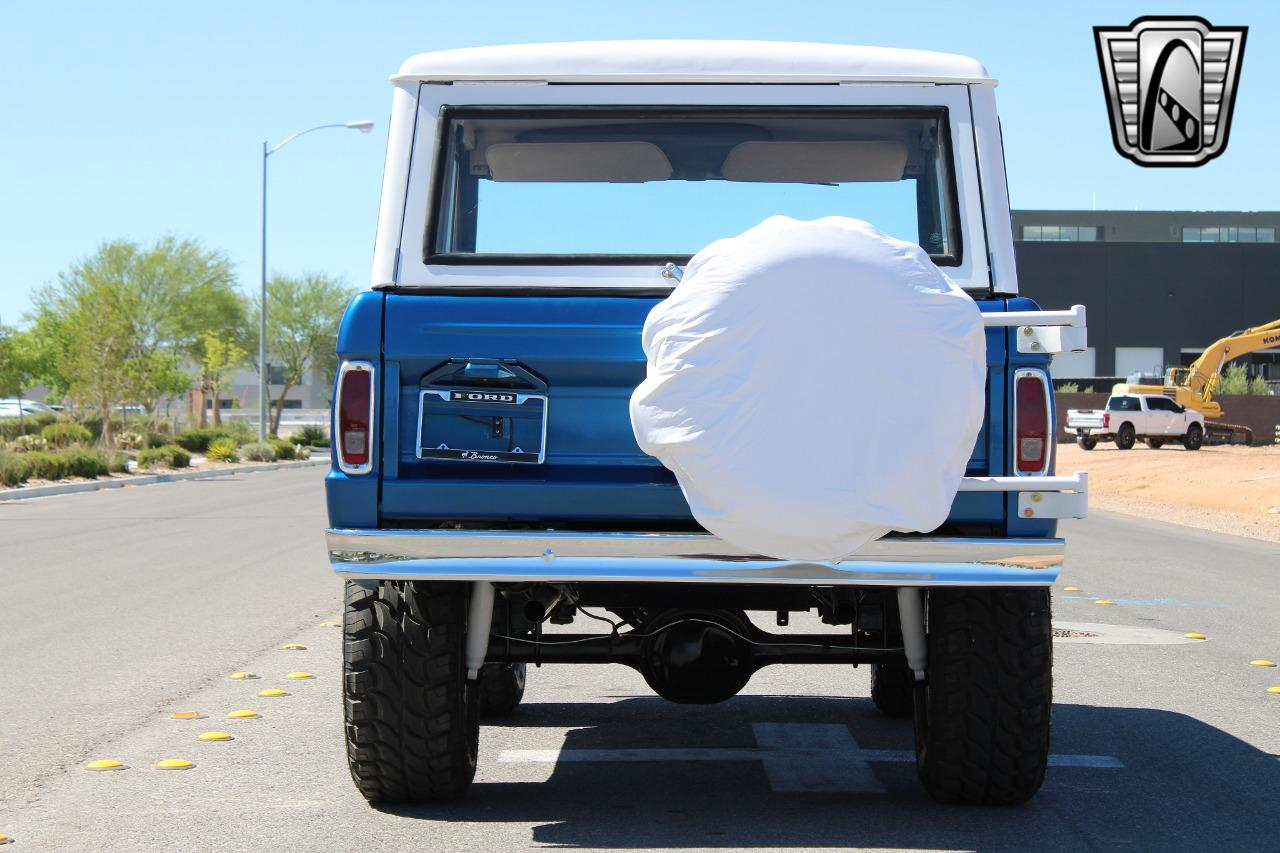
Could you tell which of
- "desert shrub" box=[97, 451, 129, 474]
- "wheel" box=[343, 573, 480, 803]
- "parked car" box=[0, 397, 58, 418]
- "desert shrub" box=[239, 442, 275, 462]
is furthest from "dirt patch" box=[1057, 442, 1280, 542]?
"parked car" box=[0, 397, 58, 418]

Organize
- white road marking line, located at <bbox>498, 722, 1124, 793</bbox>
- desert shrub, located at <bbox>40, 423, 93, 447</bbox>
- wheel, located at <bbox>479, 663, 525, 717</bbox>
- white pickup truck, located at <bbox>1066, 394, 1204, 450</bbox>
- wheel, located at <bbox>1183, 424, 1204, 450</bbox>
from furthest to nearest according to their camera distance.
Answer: wheel, located at <bbox>1183, 424, 1204, 450</bbox> → white pickup truck, located at <bbox>1066, 394, 1204, 450</bbox> → desert shrub, located at <bbox>40, 423, 93, 447</bbox> → wheel, located at <bbox>479, 663, 525, 717</bbox> → white road marking line, located at <bbox>498, 722, 1124, 793</bbox>

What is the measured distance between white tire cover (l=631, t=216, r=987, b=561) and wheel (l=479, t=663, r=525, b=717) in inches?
105

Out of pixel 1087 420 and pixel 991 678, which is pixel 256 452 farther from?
pixel 991 678

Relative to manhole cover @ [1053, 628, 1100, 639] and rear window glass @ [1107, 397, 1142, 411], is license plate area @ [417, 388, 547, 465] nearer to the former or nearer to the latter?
manhole cover @ [1053, 628, 1100, 639]

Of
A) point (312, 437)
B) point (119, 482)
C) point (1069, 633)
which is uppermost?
point (1069, 633)

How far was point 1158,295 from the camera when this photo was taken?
77.4m

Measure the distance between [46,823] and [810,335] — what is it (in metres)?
3.03

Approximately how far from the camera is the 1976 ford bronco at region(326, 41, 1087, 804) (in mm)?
5094

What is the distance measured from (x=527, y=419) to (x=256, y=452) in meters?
44.0

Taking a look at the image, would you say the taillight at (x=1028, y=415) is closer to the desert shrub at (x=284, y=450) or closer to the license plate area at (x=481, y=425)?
the license plate area at (x=481, y=425)

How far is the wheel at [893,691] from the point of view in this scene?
745 cm

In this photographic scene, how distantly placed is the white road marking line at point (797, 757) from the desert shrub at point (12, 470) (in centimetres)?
2661

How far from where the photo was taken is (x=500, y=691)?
7.44 meters

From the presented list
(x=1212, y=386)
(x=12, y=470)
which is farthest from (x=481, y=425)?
(x=1212, y=386)
